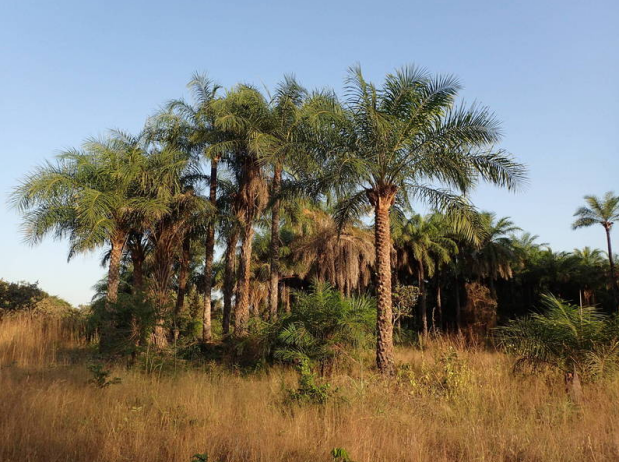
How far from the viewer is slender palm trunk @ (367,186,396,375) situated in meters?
11.6

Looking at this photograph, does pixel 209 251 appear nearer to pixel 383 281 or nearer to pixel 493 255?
pixel 383 281

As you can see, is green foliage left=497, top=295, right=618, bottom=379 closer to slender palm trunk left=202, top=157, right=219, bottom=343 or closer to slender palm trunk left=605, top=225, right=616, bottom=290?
slender palm trunk left=202, top=157, right=219, bottom=343

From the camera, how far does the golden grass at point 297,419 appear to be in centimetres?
483

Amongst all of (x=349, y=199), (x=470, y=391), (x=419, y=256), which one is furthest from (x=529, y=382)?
(x=419, y=256)

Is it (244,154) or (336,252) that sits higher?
(244,154)

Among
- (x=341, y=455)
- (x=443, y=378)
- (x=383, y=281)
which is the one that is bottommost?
(x=341, y=455)

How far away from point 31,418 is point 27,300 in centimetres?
2281

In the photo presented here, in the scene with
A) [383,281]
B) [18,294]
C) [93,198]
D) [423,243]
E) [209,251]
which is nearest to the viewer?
[383,281]

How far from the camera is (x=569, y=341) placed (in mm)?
8969

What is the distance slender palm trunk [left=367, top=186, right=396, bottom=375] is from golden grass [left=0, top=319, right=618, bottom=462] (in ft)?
6.41

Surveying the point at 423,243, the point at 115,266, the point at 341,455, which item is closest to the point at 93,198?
the point at 115,266

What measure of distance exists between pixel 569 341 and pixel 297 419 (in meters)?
6.04

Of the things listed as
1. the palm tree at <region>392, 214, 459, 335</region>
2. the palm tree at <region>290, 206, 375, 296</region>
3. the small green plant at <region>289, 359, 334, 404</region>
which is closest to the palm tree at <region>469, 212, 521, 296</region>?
the palm tree at <region>392, 214, 459, 335</region>

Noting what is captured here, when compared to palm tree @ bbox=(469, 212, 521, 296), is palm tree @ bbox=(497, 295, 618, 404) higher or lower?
lower
